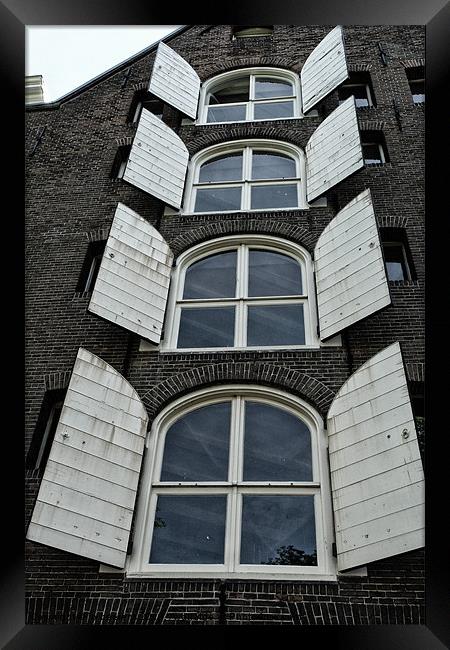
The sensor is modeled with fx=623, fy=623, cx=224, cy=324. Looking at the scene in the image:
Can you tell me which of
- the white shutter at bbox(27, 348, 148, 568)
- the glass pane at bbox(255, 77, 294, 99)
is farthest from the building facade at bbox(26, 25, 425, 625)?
the glass pane at bbox(255, 77, 294, 99)

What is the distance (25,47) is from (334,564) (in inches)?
217

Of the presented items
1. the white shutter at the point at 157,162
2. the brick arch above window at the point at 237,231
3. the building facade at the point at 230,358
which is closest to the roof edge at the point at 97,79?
the building facade at the point at 230,358

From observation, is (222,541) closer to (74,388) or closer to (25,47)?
(74,388)

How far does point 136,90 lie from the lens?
15.8 meters

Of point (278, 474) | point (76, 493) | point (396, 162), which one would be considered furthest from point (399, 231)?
point (76, 493)

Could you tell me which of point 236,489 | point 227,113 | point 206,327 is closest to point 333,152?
point 227,113

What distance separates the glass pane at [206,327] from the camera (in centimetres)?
916

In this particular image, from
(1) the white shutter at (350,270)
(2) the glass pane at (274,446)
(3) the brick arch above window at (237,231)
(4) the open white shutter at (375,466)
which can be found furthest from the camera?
(3) the brick arch above window at (237,231)

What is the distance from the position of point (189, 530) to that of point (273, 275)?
15.2 ft

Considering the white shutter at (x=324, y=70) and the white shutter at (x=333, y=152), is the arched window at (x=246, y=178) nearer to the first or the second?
the white shutter at (x=333, y=152)

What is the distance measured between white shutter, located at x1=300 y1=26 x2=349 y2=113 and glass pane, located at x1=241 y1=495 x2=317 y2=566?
31.1 ft

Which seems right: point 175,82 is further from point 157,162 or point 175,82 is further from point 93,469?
point 93,469

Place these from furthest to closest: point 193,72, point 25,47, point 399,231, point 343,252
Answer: point 193,72
point 399,231
point 343,252
point 25,47

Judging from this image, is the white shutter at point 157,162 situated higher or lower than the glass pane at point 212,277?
higher
